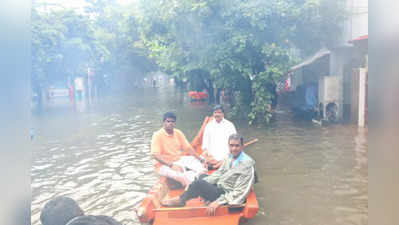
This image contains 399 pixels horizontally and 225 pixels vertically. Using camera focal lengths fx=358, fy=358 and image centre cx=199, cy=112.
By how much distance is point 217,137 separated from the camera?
6898 mm

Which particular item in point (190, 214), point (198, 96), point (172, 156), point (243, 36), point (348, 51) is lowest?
point (190, 214)

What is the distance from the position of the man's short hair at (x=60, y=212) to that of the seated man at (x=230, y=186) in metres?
1.76

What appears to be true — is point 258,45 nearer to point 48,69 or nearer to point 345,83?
point 345,83

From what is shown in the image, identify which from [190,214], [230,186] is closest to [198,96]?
[230,186]

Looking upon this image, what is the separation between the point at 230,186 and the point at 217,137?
2.03m

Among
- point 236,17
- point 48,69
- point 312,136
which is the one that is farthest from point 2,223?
point 48,69

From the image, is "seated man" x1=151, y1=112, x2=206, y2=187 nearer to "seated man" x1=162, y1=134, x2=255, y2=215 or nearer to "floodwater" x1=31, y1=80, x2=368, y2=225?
"seated man" x1=162, y1=134, x2=255, y2=215

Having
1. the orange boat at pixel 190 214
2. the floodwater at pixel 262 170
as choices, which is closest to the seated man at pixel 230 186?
the orange boat at pixel 190 214

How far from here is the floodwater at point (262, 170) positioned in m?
5.75

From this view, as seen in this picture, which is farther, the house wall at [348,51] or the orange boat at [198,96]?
the orange boat at [198,96]

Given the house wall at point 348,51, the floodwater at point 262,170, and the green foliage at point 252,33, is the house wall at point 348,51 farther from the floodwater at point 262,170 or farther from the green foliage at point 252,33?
the floodwater at point 262,170

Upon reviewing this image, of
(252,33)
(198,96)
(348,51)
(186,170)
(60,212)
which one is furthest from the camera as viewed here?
(198,96)

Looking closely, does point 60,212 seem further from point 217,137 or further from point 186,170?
point 217,137

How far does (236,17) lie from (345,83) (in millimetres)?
5020
